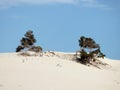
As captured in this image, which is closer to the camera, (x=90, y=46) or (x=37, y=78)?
(x=37, y=78)

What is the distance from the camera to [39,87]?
664 inches

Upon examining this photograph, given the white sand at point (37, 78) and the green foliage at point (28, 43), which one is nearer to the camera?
the white sand at point (37, 78)

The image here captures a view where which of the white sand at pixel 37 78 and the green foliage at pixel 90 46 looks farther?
the green foliage at pixel 90 46

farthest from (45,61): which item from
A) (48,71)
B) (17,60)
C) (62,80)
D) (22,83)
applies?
(22,83)

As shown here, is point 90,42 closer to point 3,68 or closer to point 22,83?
point 3,68

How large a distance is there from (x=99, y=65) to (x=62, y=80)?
14387 millimetres

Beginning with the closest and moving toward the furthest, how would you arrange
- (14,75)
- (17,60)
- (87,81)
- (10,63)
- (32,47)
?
1. (14,75)
2. (87,81)
3. (10,63)
4. (17,60)
5. (32,47)

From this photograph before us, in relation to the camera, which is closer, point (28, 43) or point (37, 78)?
point (37, 78)

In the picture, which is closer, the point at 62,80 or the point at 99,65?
the point at 62,80

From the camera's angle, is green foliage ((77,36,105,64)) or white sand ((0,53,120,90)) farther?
green foliage ((77,36,105,64))

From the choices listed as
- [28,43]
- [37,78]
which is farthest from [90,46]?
[37,78]

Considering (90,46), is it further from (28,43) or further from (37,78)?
(37,78)

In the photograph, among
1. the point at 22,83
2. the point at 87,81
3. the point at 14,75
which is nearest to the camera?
the point at 22,83

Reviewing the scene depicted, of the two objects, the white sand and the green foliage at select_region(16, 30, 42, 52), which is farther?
the green foliage at select_region(16, 30, 42, 52)
